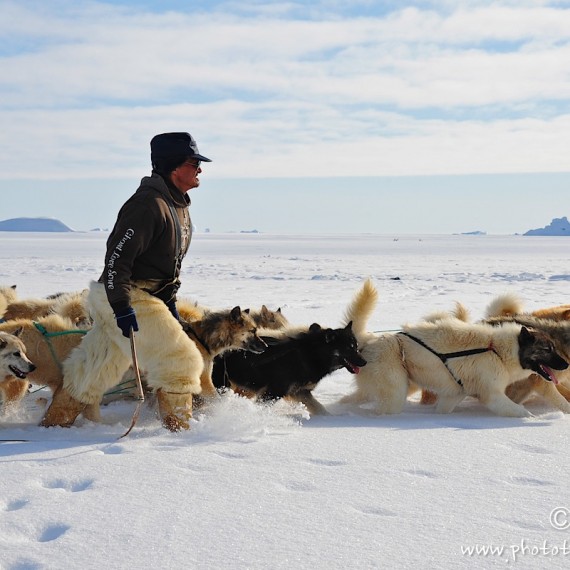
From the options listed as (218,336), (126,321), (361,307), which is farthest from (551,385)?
(126,321)

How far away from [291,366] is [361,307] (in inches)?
32.2

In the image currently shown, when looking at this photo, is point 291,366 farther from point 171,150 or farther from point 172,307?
point 171,150

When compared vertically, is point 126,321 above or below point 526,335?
above

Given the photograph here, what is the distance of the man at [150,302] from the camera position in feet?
13.8

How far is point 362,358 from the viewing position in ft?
18.8

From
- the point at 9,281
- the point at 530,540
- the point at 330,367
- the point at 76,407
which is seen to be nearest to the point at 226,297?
the point at 9,281

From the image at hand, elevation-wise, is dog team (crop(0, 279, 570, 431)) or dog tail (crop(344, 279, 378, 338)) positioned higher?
dog tail (crop(344, 279, 378, 338))

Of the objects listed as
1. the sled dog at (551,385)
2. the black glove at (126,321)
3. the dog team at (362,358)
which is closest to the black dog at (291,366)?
the dog team at (362,358)

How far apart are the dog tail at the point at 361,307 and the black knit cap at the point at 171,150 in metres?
2.01

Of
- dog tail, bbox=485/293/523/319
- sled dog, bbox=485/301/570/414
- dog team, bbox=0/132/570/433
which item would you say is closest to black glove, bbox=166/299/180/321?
dog team, bbox=0/132/570/433

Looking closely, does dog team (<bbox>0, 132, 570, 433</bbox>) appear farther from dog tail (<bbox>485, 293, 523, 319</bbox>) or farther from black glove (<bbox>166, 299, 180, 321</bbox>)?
dog tail (<bbox>485, 293, 523, 319</bbox>)

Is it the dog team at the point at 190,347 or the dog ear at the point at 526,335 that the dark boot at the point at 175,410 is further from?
the dog ear at the point at 526,335

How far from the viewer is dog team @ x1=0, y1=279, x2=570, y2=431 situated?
518 cm

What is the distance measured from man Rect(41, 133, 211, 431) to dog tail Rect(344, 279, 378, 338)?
1.86 meters
